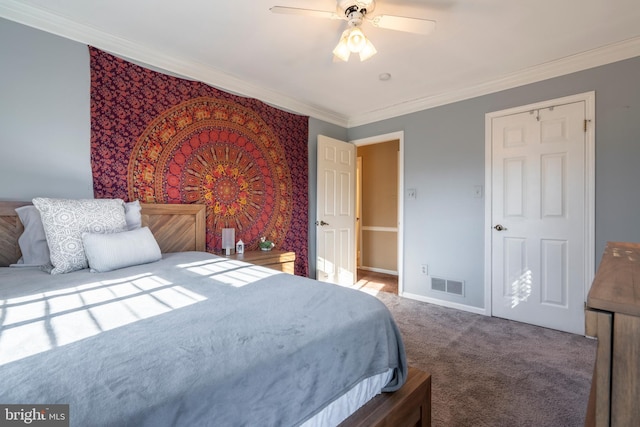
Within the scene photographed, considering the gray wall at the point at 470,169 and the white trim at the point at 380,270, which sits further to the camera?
the white trim at the point at 380,270

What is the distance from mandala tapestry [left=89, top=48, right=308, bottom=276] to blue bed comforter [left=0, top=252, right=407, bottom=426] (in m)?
1.23

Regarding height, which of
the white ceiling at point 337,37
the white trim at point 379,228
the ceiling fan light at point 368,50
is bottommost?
the white trim at point 379,228

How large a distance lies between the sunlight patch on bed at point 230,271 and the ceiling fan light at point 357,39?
1.52 metres

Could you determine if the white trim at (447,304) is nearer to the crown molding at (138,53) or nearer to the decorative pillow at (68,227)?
the crown molding at (138,53)

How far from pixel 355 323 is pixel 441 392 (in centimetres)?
115

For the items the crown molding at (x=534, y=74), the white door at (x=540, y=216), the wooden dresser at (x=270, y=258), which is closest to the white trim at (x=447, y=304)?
the white door at (x=540, y=216)

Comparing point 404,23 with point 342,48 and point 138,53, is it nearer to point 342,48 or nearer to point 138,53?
point 342,48

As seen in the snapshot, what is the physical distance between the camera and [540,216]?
2762 mm

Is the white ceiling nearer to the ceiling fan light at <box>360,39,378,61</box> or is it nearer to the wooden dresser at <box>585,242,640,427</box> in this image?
the ceiling fan light at <box>360,39,378,61</box>

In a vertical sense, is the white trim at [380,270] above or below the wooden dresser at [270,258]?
below

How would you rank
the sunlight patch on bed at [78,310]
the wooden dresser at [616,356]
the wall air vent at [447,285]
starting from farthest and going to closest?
the wall air vent at [447,285] < the sunlight patch on bed at [78,310] < the wooden dresser at [616,356]

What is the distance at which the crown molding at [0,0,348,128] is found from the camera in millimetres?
1951

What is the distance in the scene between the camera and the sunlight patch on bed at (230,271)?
1.48 metres

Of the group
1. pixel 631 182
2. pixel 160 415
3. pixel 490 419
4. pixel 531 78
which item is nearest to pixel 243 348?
pixel 160 415
